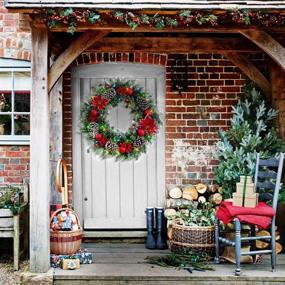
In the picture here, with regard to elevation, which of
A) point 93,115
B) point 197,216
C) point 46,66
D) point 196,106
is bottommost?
point 197,216

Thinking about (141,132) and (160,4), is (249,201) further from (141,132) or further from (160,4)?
(160,4)

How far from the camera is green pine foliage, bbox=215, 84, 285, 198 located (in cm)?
612

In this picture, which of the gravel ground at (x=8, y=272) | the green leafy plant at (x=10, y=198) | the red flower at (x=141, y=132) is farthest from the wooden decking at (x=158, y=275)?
the red flower at (x=141, y=132)

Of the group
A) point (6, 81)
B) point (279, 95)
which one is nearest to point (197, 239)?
point (279, 95)

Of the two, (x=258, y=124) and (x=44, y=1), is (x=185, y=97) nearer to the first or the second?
(x=258, y=124)

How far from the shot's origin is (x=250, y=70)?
659cm

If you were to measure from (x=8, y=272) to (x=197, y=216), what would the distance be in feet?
7.45

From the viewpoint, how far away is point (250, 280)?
512 centimetres

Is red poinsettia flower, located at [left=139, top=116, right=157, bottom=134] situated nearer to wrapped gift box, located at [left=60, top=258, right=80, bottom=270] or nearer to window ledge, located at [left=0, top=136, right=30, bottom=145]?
window ledge, located at [left=0, top=136, right=30, bottom=145]

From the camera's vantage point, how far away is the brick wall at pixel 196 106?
6910 millimetres

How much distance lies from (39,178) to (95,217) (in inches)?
76.5

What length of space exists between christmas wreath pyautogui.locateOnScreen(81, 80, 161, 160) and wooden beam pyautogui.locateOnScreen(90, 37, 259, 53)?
763mm

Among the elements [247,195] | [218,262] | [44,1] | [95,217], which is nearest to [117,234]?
[95,217]

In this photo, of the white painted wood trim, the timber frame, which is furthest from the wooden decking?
the white painted wood trim
